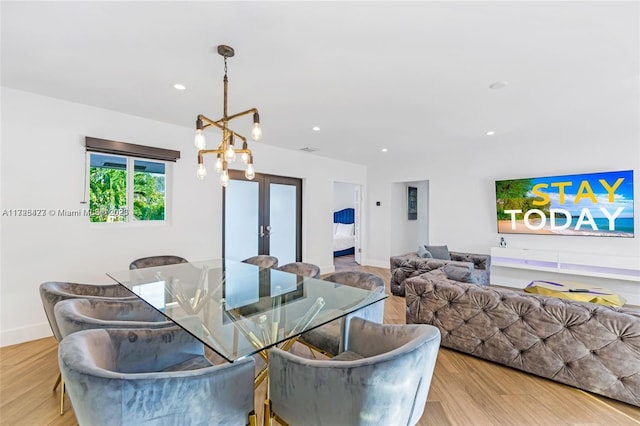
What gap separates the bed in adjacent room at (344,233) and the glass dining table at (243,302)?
5.45 meters

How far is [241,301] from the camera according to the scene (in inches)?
85.3

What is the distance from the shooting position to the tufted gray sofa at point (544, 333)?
→ 1.99m

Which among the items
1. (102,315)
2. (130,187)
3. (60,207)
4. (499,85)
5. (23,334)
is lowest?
(23,334)

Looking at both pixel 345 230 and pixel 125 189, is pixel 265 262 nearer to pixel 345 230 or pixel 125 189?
pixel 125 189

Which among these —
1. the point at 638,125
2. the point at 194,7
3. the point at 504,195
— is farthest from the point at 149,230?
the point at 638,125

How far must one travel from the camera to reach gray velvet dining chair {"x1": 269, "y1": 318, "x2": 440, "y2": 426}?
1122mm

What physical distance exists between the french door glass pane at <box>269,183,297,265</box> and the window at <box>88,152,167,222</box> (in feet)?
6.26

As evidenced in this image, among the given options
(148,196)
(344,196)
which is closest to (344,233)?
(344,196)

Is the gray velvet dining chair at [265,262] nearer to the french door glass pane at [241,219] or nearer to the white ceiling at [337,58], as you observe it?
the french door glass pane at [241,219]

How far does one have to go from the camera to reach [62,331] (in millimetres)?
1667

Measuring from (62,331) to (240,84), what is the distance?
2287 millimetres

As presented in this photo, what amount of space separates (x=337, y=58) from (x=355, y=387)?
2.21 metres

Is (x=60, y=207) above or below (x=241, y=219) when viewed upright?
above

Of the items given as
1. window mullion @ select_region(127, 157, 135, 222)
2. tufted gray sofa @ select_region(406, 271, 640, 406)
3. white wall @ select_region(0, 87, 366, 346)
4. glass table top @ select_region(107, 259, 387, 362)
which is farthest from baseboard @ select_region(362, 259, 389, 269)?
window mullion @ select_region(127, 157, 135, 222)
